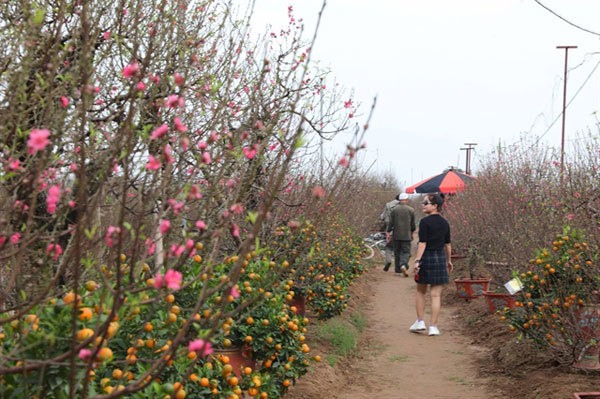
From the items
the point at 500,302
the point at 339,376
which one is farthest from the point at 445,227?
the point at 339,376

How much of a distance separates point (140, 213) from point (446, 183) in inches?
755

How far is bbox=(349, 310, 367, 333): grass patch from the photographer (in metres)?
9.07

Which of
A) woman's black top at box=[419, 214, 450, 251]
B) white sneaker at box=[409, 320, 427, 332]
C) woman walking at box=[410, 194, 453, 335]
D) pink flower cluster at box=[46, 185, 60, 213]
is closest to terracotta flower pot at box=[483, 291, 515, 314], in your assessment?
white sneaker at box=[409, 320, 427, 332]

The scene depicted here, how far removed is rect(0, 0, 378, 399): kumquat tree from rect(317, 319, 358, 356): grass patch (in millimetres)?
290

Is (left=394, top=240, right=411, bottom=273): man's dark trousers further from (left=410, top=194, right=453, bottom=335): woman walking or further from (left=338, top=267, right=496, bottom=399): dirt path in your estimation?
(left=410, top=194, right=453, bottom=335): woman walking

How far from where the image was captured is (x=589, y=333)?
540cm

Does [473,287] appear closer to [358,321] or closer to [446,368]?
[358,321]

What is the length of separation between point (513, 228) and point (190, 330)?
7.75 metres

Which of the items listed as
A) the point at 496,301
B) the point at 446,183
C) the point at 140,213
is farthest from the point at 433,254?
the point at 446,183

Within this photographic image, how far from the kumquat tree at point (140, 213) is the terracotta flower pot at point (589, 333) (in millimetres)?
2435

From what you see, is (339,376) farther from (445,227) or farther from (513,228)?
(513,228)

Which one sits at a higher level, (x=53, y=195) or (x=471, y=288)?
(x=53, y=195)

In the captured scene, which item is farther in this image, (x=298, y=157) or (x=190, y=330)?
(x=298, y=157)

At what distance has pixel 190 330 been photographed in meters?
3.70
